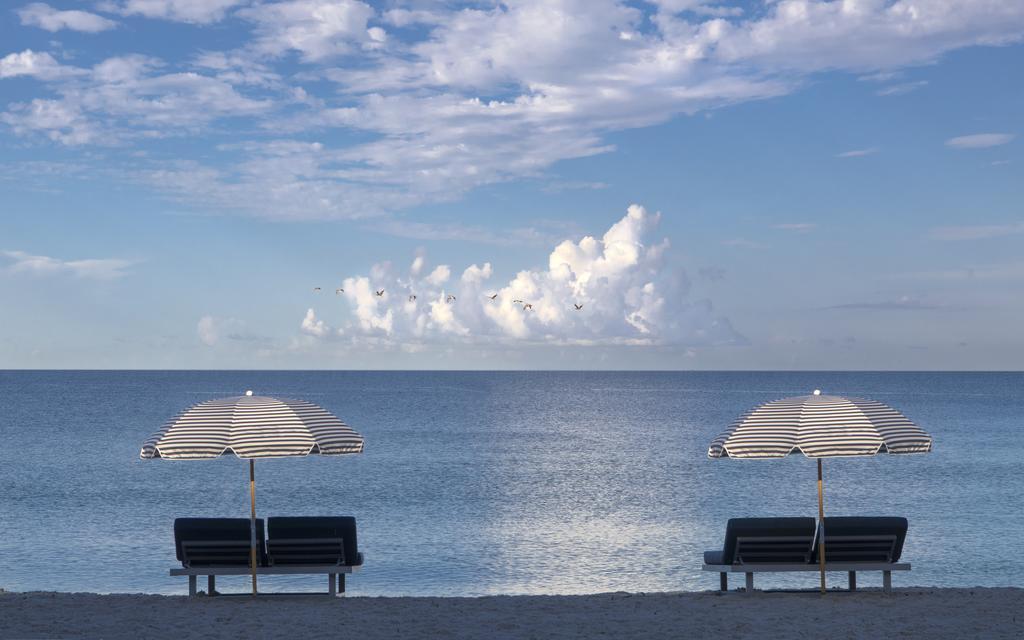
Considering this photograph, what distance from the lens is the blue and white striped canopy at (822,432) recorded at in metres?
11.6

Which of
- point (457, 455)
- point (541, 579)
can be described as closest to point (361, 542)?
point (541, 579)

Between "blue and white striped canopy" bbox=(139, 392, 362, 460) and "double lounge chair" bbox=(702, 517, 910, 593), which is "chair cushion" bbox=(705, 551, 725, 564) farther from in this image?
"blue and white striped canopy" bbox=(139, 392, 362, 460)

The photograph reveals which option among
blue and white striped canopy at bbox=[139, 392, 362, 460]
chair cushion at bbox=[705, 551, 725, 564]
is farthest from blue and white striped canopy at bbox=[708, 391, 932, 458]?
blue and white striped canopy at bbox=[139, 392, 362, 460]

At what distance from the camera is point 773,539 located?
13141 millimetres

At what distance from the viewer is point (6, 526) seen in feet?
95.4

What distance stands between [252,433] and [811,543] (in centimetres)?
693

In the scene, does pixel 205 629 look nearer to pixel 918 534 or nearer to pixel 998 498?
pixel 918 534

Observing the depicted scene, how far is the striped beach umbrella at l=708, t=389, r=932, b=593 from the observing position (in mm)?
11594

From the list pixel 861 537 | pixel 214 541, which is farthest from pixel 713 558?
pixel 214 541

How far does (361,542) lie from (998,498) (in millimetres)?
22547

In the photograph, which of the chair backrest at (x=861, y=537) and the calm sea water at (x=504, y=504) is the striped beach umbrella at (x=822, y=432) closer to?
the chair backrest at (x=861, y=537)

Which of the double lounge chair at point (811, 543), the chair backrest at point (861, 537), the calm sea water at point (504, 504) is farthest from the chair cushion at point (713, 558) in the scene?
the calm sea water at point (504, 504)

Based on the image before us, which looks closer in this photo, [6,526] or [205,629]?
[205,629]

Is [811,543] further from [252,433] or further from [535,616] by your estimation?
[252,433]
